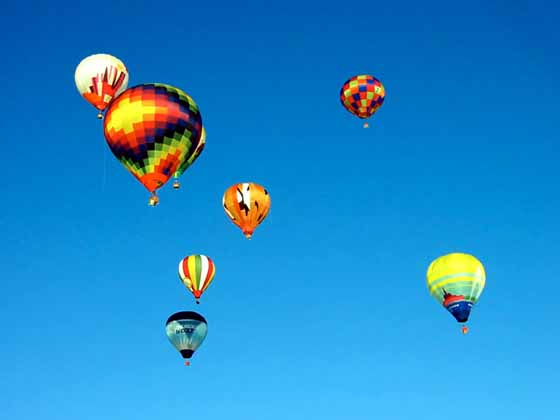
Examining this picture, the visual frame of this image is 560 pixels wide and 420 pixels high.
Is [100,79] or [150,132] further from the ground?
[100,79]

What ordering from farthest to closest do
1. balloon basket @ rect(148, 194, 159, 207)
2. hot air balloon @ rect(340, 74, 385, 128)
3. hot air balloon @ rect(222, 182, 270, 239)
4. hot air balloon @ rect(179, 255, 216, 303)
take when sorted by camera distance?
hot air balloon @ rect(340, 74, 385, 128) → hot air balloon @ rect(179, 255, 216, 303) → hot air balloon @ rect(222, 182, 270, 239) → balloon basket @ rect(148, 194, 159, 207)

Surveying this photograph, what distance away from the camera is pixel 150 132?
36.4m

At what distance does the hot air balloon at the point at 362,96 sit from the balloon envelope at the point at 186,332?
14.1 m

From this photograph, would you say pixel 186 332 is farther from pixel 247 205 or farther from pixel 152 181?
pixel 152 181

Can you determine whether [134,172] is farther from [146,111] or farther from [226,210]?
[226,210]

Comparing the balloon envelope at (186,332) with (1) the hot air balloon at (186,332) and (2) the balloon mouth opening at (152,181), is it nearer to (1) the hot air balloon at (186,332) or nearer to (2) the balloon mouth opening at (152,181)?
(1) the hot air balloon at (186,332)

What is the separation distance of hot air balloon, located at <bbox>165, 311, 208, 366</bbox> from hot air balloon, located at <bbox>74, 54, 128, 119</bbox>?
11.9 m

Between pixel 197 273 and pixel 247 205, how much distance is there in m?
4.58

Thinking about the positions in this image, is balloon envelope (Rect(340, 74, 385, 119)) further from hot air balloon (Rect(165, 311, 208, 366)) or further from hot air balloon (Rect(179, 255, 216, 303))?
hot air balloon (Rect(165, 311, 208, 366))

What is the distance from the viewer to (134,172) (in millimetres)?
36969

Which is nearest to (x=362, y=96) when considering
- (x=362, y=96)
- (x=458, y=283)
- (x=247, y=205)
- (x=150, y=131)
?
(x=362, y=96)

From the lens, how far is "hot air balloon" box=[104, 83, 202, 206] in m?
36.4

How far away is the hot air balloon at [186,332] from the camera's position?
4912cm

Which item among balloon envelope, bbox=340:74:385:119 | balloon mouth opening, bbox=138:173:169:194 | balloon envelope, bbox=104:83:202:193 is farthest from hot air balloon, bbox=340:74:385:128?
balloon mouth opening, bbox=138:173:169:194
